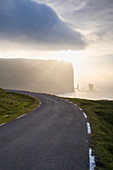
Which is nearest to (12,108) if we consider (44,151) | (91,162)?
(44,151)

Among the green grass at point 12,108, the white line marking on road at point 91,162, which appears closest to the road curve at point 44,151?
the white line marking on road at point 91,162

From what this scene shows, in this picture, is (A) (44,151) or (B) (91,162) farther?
(A) (44,151)

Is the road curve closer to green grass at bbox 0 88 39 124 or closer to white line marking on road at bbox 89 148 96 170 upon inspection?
white line marking on road at bbox 89 148 96 170

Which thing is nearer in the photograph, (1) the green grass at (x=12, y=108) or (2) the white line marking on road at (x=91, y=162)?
(2) the white line marking on road at (x=91, y=162)

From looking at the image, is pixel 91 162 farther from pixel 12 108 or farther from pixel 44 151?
pixel 12 108

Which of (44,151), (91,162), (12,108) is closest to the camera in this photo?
(91,162)

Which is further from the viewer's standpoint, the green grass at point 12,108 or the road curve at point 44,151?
the green grass at point 12,108

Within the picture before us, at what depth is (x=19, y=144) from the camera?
6.51 metres

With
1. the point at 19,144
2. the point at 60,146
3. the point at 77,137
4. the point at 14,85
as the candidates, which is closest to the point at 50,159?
the point at 60,146

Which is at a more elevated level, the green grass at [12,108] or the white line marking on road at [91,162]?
the white line marking on road at [91,162]

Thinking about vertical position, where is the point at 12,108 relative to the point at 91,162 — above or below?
below

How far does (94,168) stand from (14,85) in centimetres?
19820

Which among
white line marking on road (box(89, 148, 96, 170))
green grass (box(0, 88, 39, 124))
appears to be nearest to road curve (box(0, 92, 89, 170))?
white line marking on road (box(89, 148, 96, 170))

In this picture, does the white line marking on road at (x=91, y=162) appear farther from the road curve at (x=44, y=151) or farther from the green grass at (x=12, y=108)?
the green grass at (x=12, y=108)
